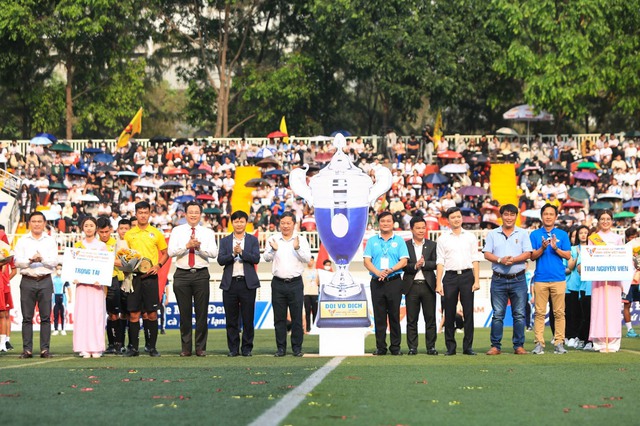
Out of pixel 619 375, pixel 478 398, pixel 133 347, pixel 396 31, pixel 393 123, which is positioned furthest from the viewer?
pixel 393 123

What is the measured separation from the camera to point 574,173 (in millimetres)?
39188

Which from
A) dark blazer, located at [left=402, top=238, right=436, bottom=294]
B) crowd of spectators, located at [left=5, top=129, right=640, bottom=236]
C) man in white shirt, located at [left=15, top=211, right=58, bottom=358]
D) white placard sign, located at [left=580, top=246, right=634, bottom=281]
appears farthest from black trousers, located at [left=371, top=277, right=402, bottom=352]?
crowd of spectators, located at [left=5, top=129, right=640, bottom=236]

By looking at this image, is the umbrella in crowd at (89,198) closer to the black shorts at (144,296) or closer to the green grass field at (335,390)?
the black shorts at (144,296)

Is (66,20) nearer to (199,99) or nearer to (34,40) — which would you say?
(34,40)

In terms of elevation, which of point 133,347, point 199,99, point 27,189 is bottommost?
point 133,347

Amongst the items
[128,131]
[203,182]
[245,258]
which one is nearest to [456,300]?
[245,258]

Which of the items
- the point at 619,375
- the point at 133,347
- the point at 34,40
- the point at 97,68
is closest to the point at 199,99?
the point at 97,68

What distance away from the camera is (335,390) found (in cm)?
1156

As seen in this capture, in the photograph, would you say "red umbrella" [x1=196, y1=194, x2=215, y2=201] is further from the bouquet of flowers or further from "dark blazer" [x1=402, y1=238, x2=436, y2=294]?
"dark blazer" [x1=402, y1=238, x2=436, y2=294]

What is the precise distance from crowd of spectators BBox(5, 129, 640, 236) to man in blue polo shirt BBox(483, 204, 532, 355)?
1827cm

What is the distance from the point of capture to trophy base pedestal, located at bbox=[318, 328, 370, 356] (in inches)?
658

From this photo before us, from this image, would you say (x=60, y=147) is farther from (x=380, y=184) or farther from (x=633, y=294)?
(x=380, y=184)

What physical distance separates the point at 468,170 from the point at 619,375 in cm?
2783

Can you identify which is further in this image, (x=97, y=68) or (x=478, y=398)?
(x=97, y=68)
